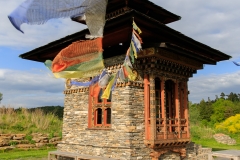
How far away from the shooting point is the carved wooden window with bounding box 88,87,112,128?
9.64m

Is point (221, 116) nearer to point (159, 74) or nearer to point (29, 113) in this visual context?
point (29, 113)

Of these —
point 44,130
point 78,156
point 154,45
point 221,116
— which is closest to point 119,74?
point 154,45

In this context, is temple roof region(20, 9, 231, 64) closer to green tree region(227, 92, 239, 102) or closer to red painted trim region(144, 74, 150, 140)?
red painted trim region(144, 74, 150, 140)

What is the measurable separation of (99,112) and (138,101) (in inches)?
78.7

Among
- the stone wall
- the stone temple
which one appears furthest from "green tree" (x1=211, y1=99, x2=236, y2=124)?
the stone wall

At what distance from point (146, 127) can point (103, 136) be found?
1.63 meters

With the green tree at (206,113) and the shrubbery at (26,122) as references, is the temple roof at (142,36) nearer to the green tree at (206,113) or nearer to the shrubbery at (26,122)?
the shrubbery at (26,122)

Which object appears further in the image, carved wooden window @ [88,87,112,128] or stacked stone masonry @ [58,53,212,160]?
carved wooden window @ [88,87,112,128]

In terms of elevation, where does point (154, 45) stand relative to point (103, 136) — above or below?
above

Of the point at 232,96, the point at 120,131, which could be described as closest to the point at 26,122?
the point at 120,131

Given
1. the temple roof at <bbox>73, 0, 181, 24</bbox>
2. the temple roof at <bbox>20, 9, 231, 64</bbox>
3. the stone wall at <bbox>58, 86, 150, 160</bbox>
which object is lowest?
the stone wall at <bbox>58, 86, 150, 160</bbox>

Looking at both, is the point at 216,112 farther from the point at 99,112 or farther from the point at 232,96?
the point at 99,112

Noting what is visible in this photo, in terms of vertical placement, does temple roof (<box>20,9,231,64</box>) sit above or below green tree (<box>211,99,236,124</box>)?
Result: above

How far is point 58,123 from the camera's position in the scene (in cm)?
1978
